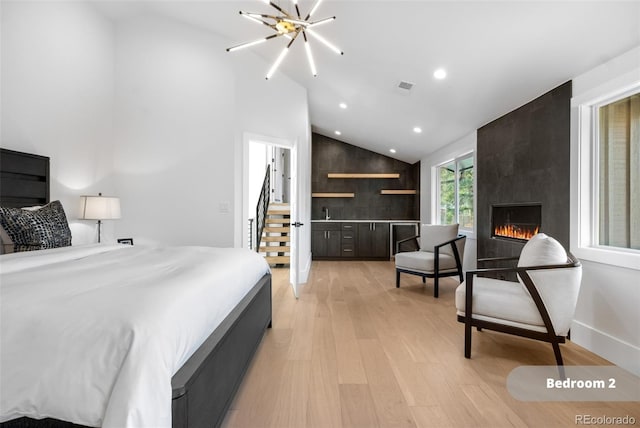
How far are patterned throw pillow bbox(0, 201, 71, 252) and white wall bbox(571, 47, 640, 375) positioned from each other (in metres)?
4.26

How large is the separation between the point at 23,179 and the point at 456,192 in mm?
5601

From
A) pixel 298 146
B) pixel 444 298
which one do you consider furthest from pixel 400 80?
pixel 444 298

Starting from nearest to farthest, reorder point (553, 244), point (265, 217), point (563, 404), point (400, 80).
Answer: point (563, 404) → point (553, 244) → point (400, 80) → point (265, 217)

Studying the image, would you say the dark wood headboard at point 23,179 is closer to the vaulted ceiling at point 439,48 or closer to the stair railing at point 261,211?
the vaulted ceiling at point 439,48

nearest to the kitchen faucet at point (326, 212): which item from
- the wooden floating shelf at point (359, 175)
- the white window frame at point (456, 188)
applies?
the wooden floating shelf at point (359, 175)

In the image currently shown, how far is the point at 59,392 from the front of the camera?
1029 millimetres

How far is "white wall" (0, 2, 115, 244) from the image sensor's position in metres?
2.93

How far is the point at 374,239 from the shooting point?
726 centimetres

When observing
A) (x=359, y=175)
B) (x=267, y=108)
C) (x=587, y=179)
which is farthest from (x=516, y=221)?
(x=359, y=175)

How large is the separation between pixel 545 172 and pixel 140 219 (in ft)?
14.9

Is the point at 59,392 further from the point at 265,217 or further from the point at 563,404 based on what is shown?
the point at 265,217

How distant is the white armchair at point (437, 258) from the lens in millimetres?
4344

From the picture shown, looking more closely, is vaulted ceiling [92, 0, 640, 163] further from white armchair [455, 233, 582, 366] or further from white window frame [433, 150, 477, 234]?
white armchair [455, 233, 582, 366]

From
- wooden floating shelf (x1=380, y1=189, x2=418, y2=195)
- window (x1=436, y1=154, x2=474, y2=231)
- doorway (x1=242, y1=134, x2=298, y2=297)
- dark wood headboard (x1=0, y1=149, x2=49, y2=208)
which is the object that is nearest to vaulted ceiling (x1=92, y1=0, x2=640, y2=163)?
window (x1=436, y1=154, x2=474, y2=231)
